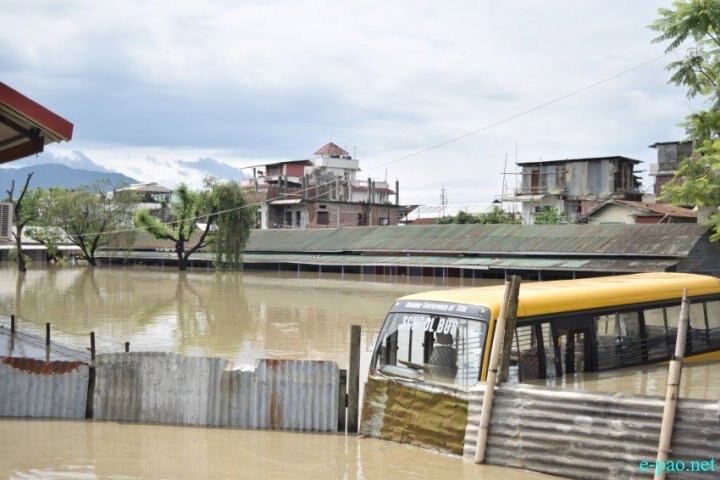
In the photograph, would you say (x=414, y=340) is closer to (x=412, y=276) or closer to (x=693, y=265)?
(x=693, y=265)

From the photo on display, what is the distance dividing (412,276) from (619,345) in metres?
38.4

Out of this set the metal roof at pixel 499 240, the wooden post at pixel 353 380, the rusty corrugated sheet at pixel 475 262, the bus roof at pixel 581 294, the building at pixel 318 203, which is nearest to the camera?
the wooden post at pixel 353 380

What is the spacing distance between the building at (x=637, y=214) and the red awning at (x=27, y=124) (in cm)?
3895

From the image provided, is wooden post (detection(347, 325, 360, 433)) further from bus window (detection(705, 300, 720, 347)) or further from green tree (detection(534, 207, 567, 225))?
green tree (detection(534, 207, 567, 225))

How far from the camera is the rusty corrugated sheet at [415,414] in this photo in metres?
8.13

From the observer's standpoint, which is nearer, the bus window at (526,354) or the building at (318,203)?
the bus window at (526,354)

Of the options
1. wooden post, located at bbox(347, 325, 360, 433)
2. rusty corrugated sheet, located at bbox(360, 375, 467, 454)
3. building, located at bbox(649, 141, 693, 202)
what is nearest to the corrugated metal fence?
rusty corrugated sheet, located at bbox(360, 375, 467, 454)

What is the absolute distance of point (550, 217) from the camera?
174 feet

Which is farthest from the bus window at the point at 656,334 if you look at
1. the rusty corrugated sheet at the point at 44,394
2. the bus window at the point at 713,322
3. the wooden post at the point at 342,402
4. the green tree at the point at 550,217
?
the green tree at the point at 550,217

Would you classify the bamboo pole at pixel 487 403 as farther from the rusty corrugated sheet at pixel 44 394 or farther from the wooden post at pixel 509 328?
the rusty corrugated sheet at pixel 44 394

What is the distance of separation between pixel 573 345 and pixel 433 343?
205 cm

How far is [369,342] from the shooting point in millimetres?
19969

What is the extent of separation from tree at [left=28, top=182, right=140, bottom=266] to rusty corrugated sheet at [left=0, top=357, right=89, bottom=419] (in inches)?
2188

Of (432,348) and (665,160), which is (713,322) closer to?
(432,348)
